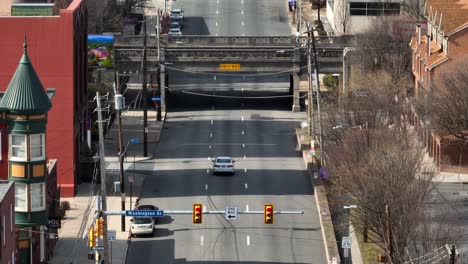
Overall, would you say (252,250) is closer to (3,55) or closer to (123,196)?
(123,196)

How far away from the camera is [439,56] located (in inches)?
4924

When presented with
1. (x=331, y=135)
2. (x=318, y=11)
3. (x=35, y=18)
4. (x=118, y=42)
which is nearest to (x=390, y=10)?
(x=318, y=11)

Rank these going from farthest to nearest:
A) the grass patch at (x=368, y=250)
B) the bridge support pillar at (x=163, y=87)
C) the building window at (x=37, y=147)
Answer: the bridge support pillar at (x=163, y=87), the grass patch at (x=368, y=250), the building window at (x=37, y=147)

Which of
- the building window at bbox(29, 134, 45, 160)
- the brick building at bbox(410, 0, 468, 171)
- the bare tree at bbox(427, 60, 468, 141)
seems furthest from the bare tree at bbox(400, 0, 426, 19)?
the building window at bbox(29, 134, 45, 160)

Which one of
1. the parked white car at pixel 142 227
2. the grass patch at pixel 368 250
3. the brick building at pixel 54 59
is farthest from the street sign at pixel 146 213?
the brick building at pixel 54 59

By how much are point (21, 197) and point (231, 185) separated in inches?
1060

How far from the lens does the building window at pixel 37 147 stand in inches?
3565

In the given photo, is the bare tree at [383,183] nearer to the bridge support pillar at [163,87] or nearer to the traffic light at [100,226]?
the traffic light at [100,226]

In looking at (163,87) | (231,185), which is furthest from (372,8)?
(231,185)

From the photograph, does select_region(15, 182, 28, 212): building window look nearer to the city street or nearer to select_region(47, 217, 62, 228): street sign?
select_region(47, 217, 62, 228): street sign

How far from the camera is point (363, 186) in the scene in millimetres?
94250

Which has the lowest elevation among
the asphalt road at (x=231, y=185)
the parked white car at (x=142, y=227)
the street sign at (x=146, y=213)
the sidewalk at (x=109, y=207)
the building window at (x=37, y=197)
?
the asphalt road at (x=231, y=185)

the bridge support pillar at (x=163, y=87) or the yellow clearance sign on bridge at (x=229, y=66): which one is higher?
the yellow clearance sign on bridge at (x=229, y=66)

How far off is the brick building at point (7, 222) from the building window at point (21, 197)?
5100 mm
